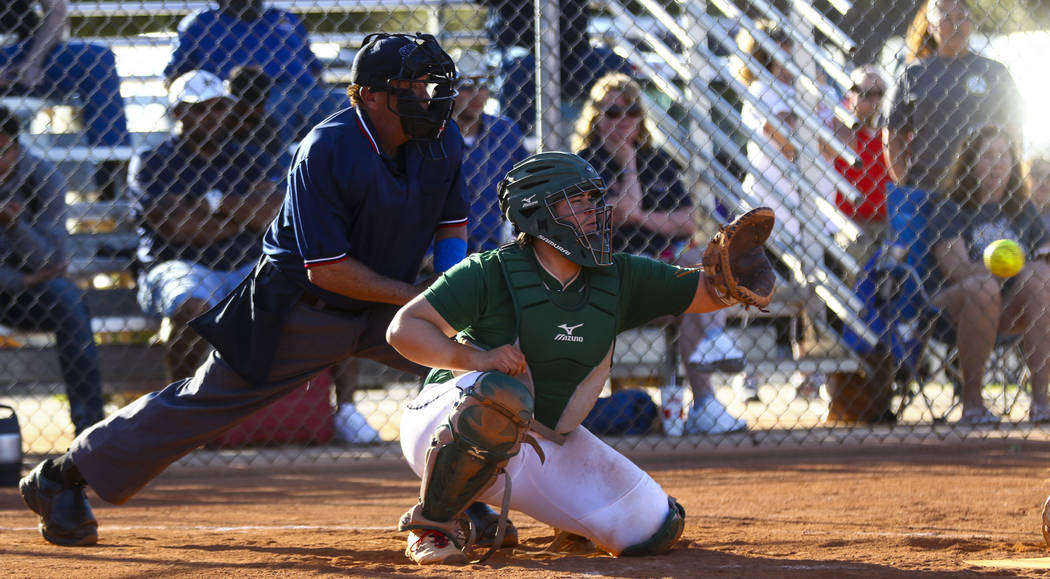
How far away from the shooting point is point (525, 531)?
4.05 m

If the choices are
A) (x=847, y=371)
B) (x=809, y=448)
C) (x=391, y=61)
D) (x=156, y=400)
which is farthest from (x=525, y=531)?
(x=847, y=371)

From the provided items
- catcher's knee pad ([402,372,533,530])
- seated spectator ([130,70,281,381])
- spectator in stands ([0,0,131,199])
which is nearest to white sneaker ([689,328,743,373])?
seated spectator ([130,70,281,381])

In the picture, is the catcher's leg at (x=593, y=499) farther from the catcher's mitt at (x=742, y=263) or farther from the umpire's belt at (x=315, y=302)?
the umpire's belt at (x=315, y=302)

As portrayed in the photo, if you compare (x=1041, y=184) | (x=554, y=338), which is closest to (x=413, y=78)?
(x=554, y=338)

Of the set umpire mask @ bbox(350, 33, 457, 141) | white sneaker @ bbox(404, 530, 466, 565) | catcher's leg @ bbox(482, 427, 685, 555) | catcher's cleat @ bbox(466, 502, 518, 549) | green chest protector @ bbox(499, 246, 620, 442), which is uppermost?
umpire mask @ bbox(350, 33, 457, 141)

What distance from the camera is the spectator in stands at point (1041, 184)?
23.5 feet

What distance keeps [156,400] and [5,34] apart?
414cm

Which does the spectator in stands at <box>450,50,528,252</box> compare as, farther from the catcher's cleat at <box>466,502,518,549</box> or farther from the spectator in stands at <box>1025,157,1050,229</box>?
the spectator in stands at <box>1025,157,1050,229</box>

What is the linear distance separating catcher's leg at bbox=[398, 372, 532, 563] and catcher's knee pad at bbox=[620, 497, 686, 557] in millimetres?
475

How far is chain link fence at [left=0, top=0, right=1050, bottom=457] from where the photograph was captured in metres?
5.99

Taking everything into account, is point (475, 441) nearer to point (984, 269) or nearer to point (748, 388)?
point (984, 269)

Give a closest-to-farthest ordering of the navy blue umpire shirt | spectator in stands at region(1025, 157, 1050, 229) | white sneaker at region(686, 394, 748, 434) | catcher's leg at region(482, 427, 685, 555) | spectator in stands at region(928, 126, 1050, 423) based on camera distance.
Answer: catcher's leg at region(482, 427, 685, 555) < the navy blue umpire shirt < white sneaker at region(686, 394, 748, 434) < spectator in stands at region(928, 126, 1050, 423) < spectator in stands at region(1025, 157, 1050, 229)

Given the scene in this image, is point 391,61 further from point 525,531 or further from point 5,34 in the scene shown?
point 5,34

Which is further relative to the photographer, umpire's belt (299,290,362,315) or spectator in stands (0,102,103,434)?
spectator in stands (0,102,103,434)
